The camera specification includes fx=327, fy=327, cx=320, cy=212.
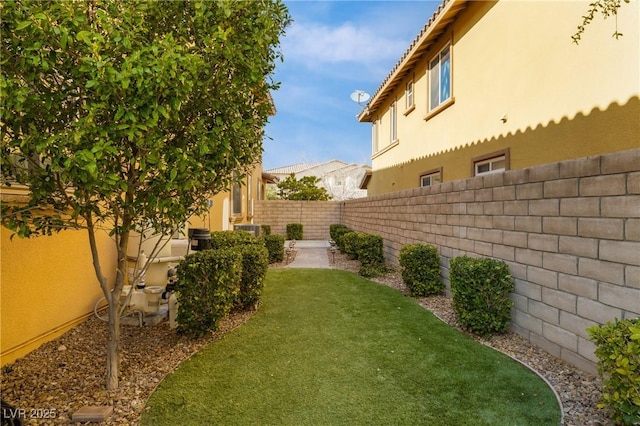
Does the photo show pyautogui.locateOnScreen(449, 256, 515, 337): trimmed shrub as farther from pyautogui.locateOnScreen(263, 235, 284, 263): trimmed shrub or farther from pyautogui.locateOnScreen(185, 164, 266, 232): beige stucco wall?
pyautogui.locateOnScreen(263, 235, 284, 263): trimmed shrub

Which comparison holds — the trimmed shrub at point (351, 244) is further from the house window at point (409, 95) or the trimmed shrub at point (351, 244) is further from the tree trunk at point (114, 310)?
the tree trunk at point (114, 310)

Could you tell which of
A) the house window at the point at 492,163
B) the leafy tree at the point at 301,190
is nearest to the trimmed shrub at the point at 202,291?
the house window at the point at 492,163

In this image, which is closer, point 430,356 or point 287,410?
point 287,410

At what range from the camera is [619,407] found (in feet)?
7.50

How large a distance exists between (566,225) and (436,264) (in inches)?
A: 121

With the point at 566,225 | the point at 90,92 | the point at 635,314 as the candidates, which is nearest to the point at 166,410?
the point at 90,92

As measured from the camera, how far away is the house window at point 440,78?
30.6ft

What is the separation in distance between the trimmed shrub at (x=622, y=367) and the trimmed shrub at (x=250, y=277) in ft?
14.5

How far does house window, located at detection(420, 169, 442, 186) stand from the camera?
9477mm

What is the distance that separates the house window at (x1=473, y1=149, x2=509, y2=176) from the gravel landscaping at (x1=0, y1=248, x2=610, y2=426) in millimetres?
3914

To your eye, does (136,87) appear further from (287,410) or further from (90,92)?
(287,410)

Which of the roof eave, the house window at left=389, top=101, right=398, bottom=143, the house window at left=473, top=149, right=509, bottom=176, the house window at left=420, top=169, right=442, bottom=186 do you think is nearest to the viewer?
the house window at left=473, top=149, right=509, bottom=176

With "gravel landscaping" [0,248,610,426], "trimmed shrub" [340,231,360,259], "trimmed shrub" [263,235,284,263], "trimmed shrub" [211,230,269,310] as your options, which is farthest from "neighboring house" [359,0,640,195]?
"trimmed shrub" [211,230,269,310]

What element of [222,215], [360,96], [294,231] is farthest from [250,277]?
[360,96]
